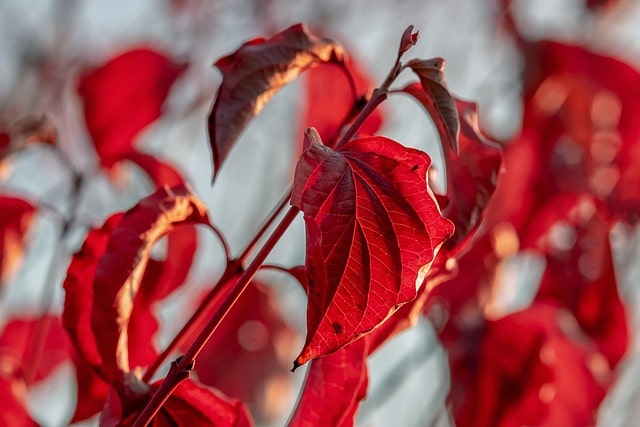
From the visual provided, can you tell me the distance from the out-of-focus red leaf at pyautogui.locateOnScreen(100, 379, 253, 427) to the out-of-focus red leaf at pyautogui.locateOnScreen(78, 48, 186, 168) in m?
0.69

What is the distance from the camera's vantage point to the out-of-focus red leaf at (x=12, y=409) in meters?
0.93

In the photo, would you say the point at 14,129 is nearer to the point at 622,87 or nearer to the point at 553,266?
the point at 553,266

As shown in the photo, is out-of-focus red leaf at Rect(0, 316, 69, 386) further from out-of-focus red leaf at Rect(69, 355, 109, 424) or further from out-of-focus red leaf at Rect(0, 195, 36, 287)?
out-of-focus red leaf at Rect(69, 355, 109, 424)

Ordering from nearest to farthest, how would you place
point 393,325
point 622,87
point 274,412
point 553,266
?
point 393,325 → point 553,266 → point 622,87 → point 274,412

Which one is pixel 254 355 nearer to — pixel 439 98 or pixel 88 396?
pixel 88 396

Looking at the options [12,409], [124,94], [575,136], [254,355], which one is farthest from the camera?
[254,355]

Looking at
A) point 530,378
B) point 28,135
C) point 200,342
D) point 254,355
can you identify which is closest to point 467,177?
point 200,342

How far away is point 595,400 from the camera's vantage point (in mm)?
1412

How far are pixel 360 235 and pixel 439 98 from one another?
0.53 feet

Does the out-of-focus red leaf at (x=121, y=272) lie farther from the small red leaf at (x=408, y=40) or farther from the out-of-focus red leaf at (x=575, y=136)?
the out-of-focus red leaf at (x=575, y=136)

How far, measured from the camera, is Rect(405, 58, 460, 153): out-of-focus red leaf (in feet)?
2.43

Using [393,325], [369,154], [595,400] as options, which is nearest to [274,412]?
[595,400]

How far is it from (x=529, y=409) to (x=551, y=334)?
132mm

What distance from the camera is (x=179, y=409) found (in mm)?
757
